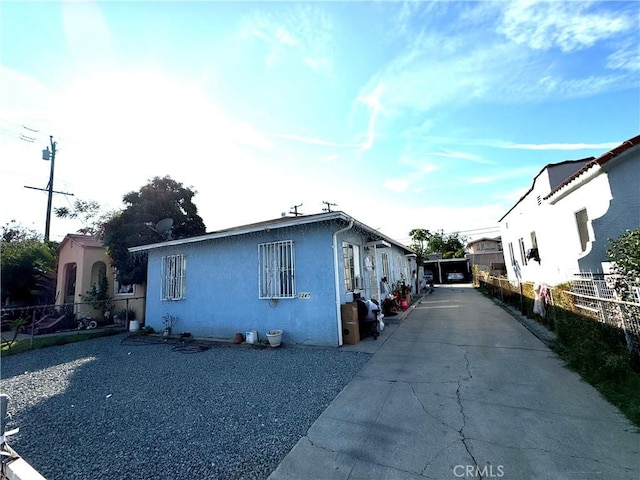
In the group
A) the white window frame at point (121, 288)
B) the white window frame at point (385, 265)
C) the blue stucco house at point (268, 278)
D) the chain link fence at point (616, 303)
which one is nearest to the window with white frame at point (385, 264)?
the white window frame at point (385, 265)

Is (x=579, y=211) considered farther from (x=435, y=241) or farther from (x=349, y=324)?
(x=435, y=241)

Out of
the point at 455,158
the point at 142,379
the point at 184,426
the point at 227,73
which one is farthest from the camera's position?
the point at 455,158

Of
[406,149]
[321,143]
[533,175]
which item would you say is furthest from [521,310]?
[321,143]

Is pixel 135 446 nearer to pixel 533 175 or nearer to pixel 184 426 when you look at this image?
pixel 184 426

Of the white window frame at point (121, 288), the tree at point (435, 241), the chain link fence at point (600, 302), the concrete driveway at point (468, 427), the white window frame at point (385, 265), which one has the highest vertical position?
the tree at point (435, 241)

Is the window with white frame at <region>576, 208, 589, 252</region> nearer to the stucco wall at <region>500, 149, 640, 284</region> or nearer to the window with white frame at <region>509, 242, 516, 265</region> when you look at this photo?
the stucco wall at <region>500, 149, 640, 284</region>

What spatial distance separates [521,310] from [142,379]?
→ 11185 mm

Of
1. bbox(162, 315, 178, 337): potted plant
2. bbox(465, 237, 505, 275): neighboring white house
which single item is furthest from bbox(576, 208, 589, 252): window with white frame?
bbox(465, 237, 505, 275): neighboring white house

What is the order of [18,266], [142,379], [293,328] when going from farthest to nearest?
1. [18,266]
2. [293,328]
3. [142,379]

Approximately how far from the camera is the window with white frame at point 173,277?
8859 millimetres

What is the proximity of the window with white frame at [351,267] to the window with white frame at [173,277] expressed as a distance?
5.51m

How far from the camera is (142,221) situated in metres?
11.5

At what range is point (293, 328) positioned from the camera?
673 centimetres

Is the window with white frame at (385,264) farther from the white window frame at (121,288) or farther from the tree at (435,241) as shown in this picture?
the tree at (435,241)
